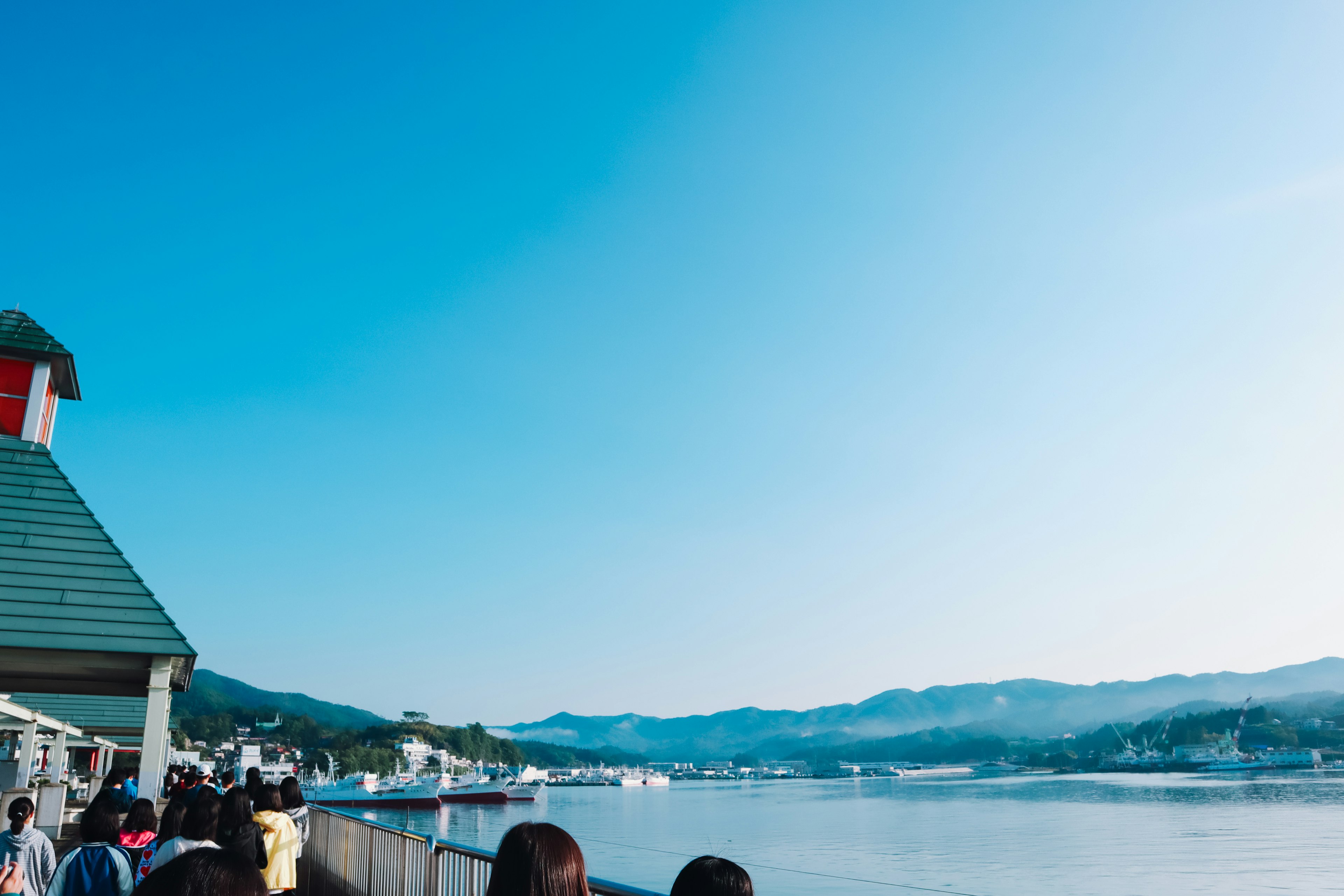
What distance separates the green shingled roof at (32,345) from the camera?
13.9 m

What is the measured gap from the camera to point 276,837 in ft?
25.1

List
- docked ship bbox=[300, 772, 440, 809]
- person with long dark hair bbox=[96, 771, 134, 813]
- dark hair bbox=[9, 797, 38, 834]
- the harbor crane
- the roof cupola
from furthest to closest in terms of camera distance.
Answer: the harbor crane, docked ship bbox=[300, 772, 440, 809], the roof cupola, person with long dark hair bbox=[96, 771, 134, 813], dark hair bbox=[9, 797, 38, 834]

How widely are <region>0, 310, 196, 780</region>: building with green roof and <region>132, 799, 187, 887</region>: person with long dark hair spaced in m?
5.48

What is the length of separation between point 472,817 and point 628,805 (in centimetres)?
4012

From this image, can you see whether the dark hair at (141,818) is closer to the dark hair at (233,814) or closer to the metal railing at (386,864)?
the dark hair at (233,814)

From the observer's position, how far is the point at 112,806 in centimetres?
501

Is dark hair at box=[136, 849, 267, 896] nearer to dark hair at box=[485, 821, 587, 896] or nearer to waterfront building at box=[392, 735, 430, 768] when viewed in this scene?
dark hair at box=[485, 821, 587, 896]

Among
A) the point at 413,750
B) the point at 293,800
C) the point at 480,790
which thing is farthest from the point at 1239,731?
the point at 293,800

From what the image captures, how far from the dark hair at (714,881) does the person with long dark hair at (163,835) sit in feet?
17.4

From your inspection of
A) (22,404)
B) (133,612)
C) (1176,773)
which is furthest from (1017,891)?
(1176,773)

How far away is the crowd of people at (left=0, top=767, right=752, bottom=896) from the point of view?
188cm

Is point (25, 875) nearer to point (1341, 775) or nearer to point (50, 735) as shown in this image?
point (50, 735)

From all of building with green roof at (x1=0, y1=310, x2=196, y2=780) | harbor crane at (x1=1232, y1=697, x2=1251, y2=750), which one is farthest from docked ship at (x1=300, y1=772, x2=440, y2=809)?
harbor crane at (x1=1232, y1=697, x2=1251, y2=750)

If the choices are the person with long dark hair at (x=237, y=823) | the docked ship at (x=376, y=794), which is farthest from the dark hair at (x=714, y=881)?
the docked ship at (x=376, y=794)
